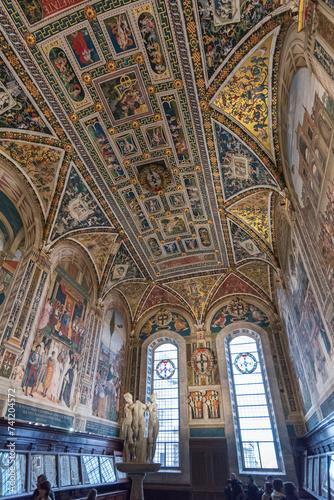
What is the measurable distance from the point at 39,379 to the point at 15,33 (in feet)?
31.2

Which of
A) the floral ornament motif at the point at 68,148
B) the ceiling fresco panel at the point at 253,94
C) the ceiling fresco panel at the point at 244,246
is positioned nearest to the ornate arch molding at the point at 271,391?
the ceiling fresco panel at the point at 244,246

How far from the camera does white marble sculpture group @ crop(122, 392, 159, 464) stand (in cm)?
901

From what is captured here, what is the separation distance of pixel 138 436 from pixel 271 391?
22.6 ft

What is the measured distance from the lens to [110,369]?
568 inches

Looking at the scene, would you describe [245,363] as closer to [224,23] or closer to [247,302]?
[247,302]

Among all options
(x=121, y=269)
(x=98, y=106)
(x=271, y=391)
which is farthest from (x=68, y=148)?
(x=271, y=391)

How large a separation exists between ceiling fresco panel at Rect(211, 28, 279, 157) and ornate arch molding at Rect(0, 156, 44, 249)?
6650 millimetres

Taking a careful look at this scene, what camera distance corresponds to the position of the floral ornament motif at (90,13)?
24.0ft

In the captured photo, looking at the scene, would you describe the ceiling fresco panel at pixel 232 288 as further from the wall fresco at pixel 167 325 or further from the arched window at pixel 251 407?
the arched window at pixel 251 407

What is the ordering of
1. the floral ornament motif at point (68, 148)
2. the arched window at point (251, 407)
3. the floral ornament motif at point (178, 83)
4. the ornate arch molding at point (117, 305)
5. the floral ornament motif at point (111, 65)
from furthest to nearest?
1. the ornate arch molding at point (117, 305)
2. the arched window at point (251, 407)
3. the floral ornament motif at point (68, 148)
4. the floral ornament motif at point (178, 83)
5. the floral ornament motif at point (111, 65)

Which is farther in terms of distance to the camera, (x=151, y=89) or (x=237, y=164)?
(x=237, y=164)

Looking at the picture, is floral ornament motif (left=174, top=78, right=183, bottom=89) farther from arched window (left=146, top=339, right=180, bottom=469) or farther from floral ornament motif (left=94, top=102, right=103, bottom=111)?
arched window (left=146, top=339, right=180, bottom=469)

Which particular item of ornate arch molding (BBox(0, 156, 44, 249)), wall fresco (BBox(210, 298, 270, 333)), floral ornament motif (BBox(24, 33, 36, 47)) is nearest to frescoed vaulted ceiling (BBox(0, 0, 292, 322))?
floral ornament motif (BBox(24, 33, 36, 47))

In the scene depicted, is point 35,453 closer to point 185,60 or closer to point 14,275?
point 14,275
